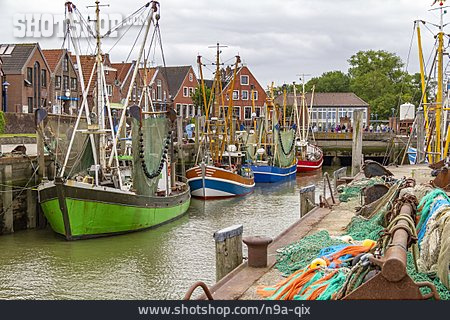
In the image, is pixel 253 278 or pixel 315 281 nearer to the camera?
pixel 315 281

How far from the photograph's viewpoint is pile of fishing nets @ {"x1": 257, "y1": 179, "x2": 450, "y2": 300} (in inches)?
263

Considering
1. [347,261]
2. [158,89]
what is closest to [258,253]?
[347,261]

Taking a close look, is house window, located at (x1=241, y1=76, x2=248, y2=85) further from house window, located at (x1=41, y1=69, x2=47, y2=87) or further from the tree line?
house window, located at (x1=41, y1=69, x2=47, y2=87)

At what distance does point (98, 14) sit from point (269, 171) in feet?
70.3

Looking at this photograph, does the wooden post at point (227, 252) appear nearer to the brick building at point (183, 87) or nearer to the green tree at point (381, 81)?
the brick building at point (183, 87)

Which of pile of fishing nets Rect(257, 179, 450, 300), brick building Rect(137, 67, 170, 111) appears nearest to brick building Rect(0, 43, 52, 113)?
brick building Rect(137, 67, 170, 111)

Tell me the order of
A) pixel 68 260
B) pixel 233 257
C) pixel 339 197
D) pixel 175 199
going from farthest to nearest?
pixel 175 199 < pixel 68 260 < pixel 339 197 < pixel 233 257

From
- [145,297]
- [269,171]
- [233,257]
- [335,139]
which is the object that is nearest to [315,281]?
[233,257]

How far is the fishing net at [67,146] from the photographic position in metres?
21.4

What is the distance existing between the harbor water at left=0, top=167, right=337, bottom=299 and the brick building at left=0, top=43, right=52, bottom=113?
3142cm

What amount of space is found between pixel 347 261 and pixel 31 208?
56.1ft

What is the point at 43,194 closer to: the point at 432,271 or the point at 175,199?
the point at 175,199

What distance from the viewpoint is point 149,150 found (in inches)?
871

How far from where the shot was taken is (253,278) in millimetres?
8273
